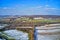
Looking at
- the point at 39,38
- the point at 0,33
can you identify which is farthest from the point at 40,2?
the point at 0,33

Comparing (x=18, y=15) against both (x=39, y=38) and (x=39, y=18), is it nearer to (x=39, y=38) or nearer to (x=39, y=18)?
(x=39, y=18)

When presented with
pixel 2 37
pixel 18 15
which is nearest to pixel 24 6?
pixel 18 15

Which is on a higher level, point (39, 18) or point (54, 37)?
point (39, 18)

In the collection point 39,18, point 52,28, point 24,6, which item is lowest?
point 52,28

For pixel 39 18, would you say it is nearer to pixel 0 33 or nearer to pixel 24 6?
pixel 24 6

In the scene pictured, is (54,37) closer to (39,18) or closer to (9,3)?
(39,18)

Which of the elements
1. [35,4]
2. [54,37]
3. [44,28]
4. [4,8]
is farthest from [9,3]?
[54,37]

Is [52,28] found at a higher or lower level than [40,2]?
lower
